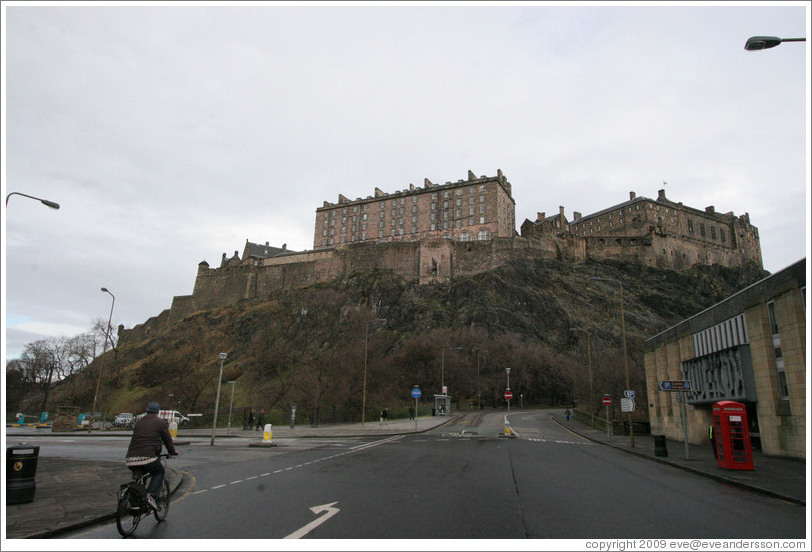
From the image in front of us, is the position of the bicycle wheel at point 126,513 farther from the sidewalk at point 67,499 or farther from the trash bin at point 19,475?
the trash bin at point 19,475

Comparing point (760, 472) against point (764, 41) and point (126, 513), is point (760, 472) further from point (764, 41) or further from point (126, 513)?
Result: point (126, 513)

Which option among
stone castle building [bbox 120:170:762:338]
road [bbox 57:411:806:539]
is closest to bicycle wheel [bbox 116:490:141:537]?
road [bbox 57:411:806:539]

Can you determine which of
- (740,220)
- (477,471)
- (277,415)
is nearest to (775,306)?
(477,471)

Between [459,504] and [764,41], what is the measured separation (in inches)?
363

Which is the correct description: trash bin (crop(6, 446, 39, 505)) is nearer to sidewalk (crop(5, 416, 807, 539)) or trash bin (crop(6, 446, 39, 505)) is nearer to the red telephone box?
sidewalk (crop(5, 416, 807, 539))

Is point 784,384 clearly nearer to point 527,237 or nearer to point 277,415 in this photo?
point 277,415

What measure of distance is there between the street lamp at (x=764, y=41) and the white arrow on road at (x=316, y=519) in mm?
10163

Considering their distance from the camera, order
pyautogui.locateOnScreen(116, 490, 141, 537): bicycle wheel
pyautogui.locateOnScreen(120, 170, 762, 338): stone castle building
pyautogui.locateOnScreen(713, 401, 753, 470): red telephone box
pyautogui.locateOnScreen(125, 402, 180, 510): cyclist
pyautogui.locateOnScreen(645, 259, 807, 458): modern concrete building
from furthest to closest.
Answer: pyautogui.locateOnScreen(120, 170, 762, 338): stone castle building → pyautogui.locateOnScreen(645, 259, 807, 458): modern concrete building → pyautogui.locateOnScreen(713, 401, 753, 470): red telephone box → pyautogui.locateOnScreen(125, 402, 180, 510): cyclist → pyautogui.locateOnScreen(116, 490, 141, 537): bicycle wheel

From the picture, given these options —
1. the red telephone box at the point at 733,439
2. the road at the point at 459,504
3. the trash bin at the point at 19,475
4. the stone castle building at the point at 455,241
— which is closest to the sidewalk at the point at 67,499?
the trash bin at the point at 19,475

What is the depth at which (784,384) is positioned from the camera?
52.7 ft

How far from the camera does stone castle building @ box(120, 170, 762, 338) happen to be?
271 feet

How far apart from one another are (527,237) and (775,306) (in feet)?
224

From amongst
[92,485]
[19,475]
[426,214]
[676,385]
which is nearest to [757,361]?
[676,385]

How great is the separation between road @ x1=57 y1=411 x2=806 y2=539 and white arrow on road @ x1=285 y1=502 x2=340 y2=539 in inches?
0.6
